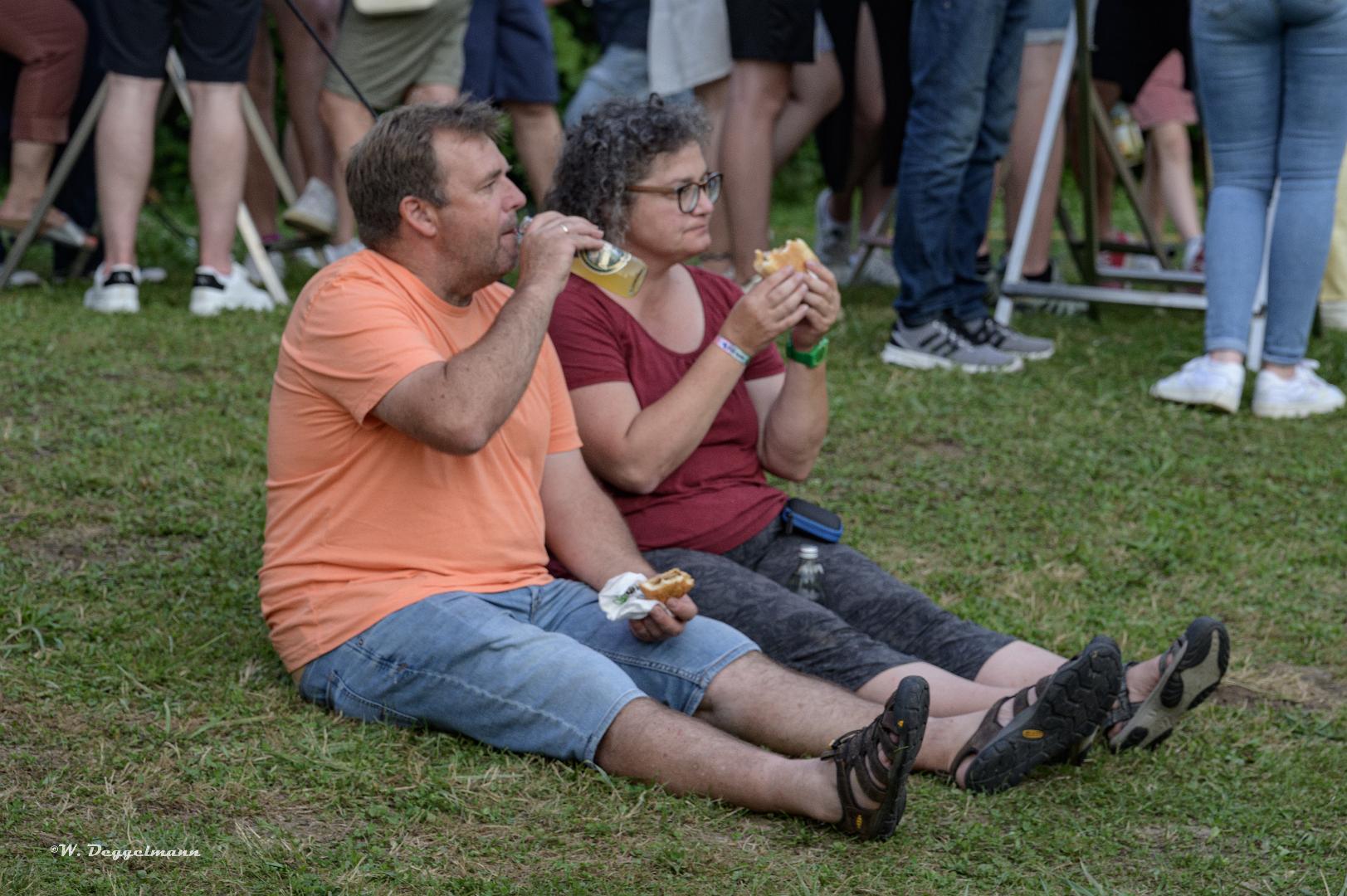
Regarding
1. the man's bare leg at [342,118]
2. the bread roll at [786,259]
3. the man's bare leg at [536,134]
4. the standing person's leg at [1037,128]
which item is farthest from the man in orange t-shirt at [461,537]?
the standing person's leg at [1037,128]

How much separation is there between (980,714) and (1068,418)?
238 centimetres

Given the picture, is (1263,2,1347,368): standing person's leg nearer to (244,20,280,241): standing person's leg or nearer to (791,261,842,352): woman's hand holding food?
(791,261,842,352): woman's hand holding food

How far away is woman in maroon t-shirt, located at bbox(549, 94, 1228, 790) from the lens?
9.68 ft

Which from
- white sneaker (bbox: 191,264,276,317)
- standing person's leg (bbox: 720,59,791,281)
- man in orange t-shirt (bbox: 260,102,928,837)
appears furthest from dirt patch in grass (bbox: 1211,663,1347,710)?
white sneaker (bbox: 191,264,276,317)

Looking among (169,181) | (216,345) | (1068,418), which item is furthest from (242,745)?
(169,181)

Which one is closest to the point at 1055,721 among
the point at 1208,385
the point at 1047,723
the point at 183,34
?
the point at 1047,723

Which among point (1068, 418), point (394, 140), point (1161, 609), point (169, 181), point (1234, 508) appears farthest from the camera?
point (169, 181)

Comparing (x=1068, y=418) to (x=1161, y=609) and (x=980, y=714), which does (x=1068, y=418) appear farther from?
(x=980, y=714)

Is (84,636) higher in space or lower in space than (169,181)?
higher

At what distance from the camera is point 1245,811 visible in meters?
2.66

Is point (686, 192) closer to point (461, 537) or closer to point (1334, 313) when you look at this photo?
point (461, 537)

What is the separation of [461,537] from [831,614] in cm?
71

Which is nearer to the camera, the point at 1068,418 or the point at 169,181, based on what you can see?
the point at 1068,418

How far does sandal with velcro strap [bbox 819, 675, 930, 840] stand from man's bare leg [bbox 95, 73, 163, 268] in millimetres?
3937
